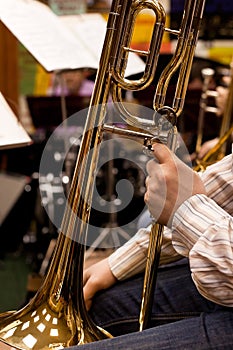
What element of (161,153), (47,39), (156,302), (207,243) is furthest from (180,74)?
(47,39)

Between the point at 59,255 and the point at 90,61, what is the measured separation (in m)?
1.04

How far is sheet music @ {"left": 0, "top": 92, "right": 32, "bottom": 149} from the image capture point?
1410mm

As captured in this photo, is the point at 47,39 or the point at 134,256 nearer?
the point at 134,256

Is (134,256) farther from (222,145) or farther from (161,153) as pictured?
(222,145)

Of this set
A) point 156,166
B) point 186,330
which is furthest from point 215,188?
point 186,330

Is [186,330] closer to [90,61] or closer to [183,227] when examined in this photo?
[183,227]

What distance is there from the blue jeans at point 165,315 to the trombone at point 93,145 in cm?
11

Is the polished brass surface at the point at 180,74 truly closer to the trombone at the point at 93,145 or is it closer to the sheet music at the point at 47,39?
the trombone at the point at 93,145

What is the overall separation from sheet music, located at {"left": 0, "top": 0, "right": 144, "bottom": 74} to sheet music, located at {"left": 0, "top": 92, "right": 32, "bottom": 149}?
285mm

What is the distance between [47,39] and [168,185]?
36.6 inches

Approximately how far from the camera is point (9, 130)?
1436 millimetres

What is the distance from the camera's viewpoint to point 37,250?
2.85 meters

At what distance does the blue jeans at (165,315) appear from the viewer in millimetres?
966

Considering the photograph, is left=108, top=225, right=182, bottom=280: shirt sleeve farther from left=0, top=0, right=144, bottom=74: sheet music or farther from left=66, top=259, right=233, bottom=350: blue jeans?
left=0, top=0, right=144, bottom=74: sheet music
